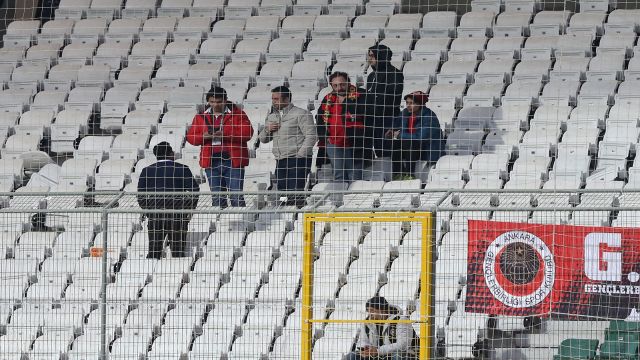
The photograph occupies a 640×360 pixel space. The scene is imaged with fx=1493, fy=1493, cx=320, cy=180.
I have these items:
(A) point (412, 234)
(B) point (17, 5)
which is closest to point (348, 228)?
(A) point (412, 234)

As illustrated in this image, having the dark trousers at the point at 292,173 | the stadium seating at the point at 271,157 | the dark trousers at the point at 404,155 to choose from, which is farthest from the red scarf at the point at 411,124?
the dark trousers at the point at 292,173

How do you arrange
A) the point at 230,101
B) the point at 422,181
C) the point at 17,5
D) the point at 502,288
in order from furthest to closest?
the point at 17,5
the point at 230,101
the point at 422,181
the point at 502,288

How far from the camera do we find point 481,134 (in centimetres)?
1548

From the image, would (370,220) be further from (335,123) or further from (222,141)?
(222,141)

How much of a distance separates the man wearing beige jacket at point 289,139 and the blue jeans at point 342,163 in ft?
0.72

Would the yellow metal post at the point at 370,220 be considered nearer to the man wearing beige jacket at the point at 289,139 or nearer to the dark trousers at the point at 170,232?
the dark trousers at the point at 170,232

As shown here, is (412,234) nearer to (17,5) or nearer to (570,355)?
(570,355)

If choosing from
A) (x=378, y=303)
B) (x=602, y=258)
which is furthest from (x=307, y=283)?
(x=602, y=258)

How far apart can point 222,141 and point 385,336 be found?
4.27 m

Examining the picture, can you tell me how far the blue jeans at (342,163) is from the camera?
15078 millimetres

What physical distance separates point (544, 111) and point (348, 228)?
4037 millimetres

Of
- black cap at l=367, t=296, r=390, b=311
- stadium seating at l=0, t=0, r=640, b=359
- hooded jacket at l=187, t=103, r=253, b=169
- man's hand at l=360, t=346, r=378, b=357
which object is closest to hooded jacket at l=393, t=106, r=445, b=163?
stadium seating at l=0, t=0, r=640, b=359

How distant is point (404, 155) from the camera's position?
15109mm

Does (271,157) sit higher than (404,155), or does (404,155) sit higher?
(271,157)
